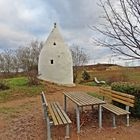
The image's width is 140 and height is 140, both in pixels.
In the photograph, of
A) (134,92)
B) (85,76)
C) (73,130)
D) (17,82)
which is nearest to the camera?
(73,130)

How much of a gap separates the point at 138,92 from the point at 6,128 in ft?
14.7

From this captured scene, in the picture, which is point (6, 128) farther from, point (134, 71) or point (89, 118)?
point (134, 71)

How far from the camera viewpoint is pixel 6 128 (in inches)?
283

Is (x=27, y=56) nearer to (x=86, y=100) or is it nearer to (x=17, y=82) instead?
(x=17, y=82)

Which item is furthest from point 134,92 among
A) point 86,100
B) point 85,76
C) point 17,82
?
point 85,76

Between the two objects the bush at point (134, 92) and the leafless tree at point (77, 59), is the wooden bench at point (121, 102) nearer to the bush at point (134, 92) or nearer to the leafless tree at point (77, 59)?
the bush at point (134, 92)

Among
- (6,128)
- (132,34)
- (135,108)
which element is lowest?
(6,128)

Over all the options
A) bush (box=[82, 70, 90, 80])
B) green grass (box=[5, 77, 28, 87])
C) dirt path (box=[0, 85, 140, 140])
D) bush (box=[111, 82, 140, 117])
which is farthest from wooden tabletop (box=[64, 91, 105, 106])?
bush (box=[82, 70, 90, 80])

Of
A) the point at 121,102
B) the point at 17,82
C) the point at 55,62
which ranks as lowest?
the point at 17,82

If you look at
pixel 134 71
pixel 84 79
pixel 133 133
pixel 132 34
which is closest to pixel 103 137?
pixel 133 133

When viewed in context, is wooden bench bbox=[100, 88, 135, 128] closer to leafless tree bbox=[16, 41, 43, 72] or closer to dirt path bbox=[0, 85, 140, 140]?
dirt path bbox=[0, 85, 140, 140]

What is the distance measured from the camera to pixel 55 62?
23.0 m

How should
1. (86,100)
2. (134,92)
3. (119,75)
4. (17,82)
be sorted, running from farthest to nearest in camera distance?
1. (119,75)
2. (17,82)
3. (134,92)
4. (86,100)

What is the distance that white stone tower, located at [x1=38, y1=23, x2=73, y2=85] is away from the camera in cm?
2305
